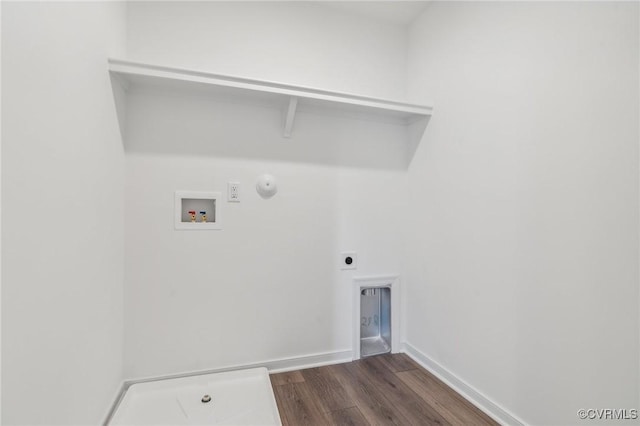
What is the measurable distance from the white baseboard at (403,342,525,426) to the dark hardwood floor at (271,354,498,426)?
3 centimetres

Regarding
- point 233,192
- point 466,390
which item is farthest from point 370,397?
point 233,192

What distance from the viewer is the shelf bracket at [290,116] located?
1793 mm

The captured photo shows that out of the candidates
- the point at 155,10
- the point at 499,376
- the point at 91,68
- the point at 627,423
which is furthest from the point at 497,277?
the point at 155,10

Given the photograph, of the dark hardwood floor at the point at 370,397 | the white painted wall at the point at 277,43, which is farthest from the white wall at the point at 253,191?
the dark hardwood floor at the point at 370,397

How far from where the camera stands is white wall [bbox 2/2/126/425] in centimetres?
76

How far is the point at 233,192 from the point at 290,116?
60 cm

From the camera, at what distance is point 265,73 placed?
6.38 ft

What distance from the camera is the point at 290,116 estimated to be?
6.10 ft

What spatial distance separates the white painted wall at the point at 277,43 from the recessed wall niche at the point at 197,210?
797 mm
